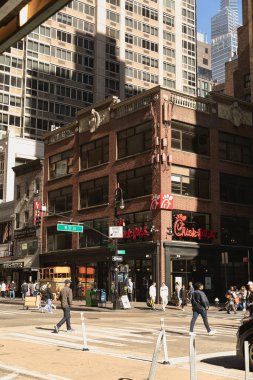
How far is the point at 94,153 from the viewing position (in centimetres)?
4928

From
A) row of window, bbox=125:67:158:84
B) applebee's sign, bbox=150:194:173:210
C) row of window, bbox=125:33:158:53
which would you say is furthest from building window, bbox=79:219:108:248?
row of window, bbox=125:33:158:53

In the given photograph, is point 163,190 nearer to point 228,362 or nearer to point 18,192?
point 18,192

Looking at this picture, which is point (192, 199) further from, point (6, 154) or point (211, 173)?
point (6, 154)

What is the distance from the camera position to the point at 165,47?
3501 inches

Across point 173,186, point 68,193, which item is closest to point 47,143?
point 68,193

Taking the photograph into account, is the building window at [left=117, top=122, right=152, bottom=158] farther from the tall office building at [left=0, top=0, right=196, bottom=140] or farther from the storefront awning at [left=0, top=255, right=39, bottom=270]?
the tall office building at [left=0, top=0, right=196, bottom=140]

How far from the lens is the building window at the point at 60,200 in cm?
5206

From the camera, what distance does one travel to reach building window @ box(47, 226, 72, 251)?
51188 millimetres

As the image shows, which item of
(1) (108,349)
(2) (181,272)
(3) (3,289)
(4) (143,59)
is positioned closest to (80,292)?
(2) (181,272)

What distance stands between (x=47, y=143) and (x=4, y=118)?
20.4 m

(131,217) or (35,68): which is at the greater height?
(35,68)

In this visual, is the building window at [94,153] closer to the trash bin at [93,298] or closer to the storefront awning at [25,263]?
the storefront awning at [25,263]

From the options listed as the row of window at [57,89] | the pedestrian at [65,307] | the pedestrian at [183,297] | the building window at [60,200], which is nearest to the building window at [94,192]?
the building window at [60,200]

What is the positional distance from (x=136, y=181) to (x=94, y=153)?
24.3 ft
